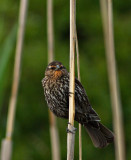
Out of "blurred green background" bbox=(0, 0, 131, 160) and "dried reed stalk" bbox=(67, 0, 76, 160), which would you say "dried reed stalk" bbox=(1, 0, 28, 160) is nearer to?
"dried reed stalk" bbox=(67, 0, 76, 160)

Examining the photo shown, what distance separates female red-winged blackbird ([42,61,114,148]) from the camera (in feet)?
10.7

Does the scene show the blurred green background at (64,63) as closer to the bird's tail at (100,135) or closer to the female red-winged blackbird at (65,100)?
the bird's tail at (100,135)

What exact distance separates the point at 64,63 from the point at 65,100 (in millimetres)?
1810

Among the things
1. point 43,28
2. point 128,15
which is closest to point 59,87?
point 43,28

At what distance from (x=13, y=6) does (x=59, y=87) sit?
2.37m

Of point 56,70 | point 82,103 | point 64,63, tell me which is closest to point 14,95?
point 56,70

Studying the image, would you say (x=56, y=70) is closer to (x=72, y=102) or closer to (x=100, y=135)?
(x=100, y=135)

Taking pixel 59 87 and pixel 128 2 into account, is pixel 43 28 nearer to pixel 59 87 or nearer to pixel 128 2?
pixel 128 2

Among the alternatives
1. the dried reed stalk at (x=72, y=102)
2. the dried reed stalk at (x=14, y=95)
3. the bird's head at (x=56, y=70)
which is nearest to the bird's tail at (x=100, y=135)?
the bird's head at (x=56, y=70)

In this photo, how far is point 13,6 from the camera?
17.8ft

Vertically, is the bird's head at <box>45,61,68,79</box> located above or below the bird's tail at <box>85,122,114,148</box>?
above

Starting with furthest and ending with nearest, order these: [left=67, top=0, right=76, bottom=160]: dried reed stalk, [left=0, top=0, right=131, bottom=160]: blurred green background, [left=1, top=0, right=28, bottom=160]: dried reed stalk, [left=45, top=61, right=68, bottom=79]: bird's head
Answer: [left=0, top=0, right=131, bottom=160]: blurred green background < [left=45, top=61, right=68, bottom=79]: bird's head < [left=1, top=0, right=28, bottom=160]: dried reed stalk < [left=67, top=0, right=76, bottom=160]: dried reed stalk

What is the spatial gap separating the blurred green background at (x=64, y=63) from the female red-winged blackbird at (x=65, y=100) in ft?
4.87

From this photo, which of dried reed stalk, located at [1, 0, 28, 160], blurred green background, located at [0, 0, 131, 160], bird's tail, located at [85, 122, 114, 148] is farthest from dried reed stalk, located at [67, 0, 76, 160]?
blurred green background, located at [0, 0, 131, 160]
